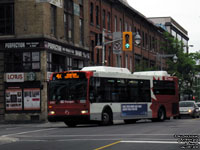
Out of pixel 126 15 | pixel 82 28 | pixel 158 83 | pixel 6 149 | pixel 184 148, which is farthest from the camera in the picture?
pixel 126 15

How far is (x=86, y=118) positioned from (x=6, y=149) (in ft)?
36.2

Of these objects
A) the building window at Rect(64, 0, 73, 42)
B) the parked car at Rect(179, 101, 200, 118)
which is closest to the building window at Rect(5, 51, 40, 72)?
the building window at Rect(64, 0, 73, 42)

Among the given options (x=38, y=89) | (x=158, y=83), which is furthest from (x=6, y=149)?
(x=38, y=89)

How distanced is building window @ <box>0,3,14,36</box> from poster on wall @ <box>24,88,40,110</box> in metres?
4.96

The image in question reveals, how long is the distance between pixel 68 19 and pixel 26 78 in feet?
26.3

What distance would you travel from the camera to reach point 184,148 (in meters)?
13.1

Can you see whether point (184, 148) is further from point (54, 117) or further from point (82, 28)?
point (82, 28)

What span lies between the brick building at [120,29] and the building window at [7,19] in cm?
716

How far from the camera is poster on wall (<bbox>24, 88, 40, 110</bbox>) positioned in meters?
36.9

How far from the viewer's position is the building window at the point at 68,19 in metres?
41.8

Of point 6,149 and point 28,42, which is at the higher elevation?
point 28,42

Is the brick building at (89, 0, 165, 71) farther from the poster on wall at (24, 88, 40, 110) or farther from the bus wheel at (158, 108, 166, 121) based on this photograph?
the bus wheel at (158, 108, 166, 121)

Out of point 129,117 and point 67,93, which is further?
point 129,117

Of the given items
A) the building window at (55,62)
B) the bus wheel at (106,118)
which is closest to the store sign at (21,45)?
the building window at (55,62)
